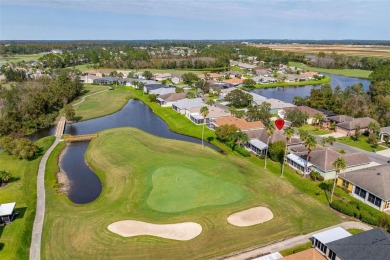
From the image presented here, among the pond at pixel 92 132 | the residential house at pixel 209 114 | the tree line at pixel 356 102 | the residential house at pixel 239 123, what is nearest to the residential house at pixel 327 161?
the residential house at pixel 239 123

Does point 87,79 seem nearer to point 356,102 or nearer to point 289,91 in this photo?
point 289,91

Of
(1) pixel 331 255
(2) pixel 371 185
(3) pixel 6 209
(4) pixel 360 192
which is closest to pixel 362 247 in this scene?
(1) pixel 331 255

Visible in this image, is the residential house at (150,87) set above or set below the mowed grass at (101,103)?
above

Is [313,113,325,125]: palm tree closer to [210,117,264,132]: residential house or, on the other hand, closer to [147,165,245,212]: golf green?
[210,117,264,132]: residential house

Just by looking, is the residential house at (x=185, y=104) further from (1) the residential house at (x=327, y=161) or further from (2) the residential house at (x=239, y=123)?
(1) the residential house at (x=327, y=161)

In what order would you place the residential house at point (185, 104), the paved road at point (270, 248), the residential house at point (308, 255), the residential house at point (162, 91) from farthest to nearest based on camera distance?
the residential house at point (162, 91) < the residential house at point (185, 104) < the paved road at point (270, 248) < the residential house at point (308, 255)

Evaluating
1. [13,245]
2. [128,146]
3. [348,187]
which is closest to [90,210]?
[13,245]
